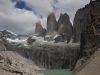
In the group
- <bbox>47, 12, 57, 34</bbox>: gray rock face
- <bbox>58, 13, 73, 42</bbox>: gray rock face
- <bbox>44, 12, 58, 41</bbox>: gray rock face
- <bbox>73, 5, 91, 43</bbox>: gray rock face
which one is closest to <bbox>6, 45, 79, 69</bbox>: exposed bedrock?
<bbox>73, 5, 91, 43</bbox>: gray rock face

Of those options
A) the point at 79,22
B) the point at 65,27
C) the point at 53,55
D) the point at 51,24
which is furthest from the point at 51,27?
the point at 53,55

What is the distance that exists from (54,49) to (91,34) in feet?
284

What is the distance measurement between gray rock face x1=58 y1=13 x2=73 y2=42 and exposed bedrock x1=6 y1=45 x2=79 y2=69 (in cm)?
2070

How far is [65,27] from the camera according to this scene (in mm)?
180875

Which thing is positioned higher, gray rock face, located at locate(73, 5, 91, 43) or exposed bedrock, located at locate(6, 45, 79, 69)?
gray rock face, located at locate(73, 5, 91, 43)

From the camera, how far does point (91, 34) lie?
74.0 metres

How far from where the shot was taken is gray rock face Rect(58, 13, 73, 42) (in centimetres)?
17640

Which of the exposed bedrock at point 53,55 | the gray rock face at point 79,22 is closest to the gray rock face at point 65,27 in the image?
the gray rock face at point 79,22

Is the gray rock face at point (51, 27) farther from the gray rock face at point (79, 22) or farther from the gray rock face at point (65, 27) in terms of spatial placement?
the gray rock face at point (79, 22)

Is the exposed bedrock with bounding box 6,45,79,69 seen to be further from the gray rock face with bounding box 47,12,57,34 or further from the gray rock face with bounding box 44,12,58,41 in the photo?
the gray rock face with bounding box 47,12,57,34

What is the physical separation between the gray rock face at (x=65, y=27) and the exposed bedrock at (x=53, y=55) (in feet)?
67.9

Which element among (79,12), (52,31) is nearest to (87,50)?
(79,12)

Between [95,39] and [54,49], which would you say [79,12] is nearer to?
[54,49]

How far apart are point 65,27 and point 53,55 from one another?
1378 inches
